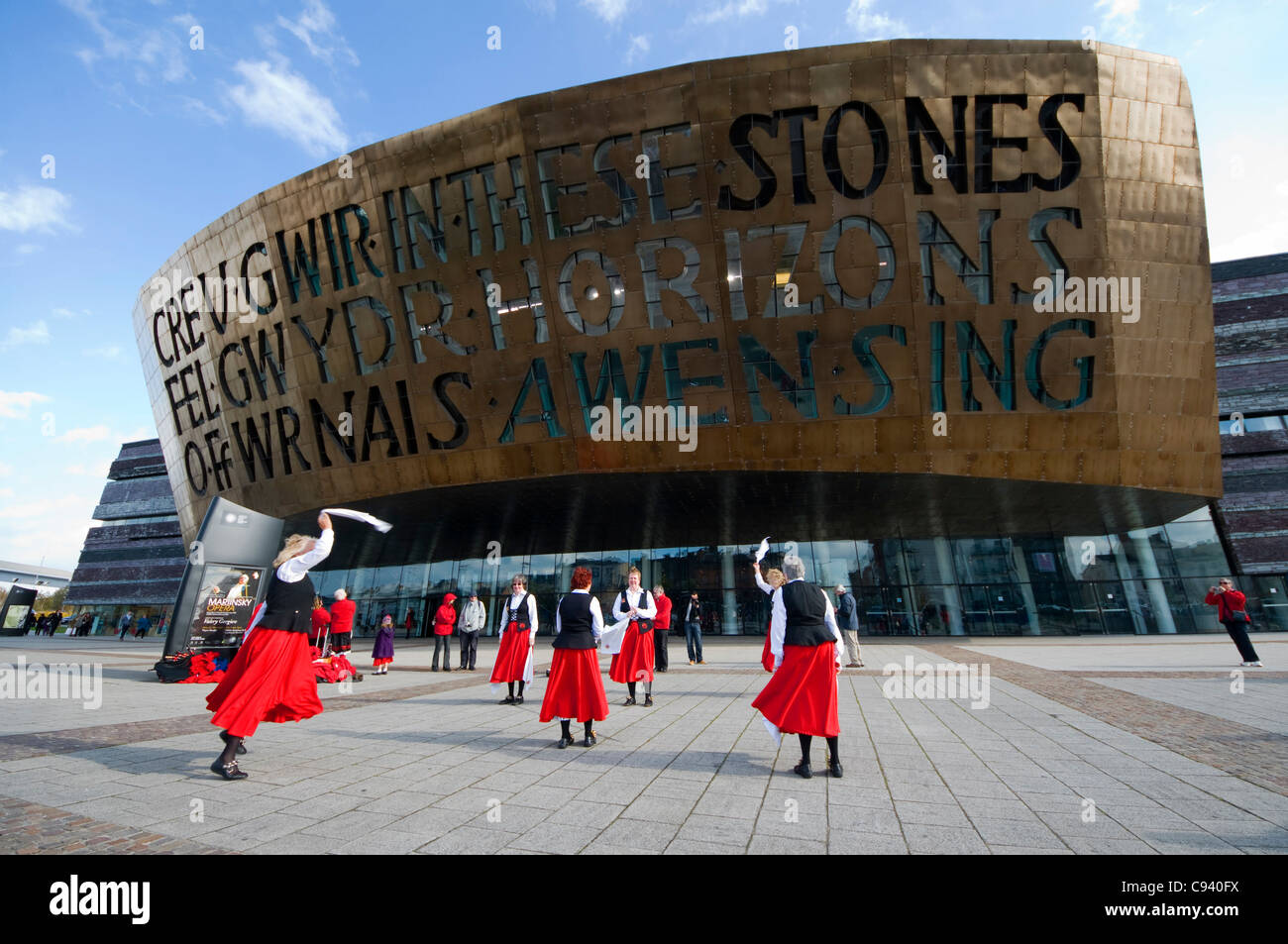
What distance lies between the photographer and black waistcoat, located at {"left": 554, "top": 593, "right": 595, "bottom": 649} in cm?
734

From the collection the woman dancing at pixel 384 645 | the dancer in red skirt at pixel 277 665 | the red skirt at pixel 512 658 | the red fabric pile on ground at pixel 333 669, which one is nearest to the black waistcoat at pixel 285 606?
the dancer in red skirt at pixel 277 665

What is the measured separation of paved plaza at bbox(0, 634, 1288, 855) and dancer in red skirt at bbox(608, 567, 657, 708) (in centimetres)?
59

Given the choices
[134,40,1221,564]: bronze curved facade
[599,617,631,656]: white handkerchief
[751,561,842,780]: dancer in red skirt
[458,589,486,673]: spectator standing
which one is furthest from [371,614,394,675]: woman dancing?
[751,561,842,780]: dancer in red skirt

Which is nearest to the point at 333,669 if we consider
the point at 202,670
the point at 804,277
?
the point at 202,670

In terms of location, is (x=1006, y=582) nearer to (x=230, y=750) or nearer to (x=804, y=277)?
(x=804, y=277)

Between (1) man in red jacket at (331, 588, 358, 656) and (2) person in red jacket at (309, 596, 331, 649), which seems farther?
(1) man in red jacket at (331, 588, 358, 656)

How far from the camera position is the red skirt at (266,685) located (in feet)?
18.1

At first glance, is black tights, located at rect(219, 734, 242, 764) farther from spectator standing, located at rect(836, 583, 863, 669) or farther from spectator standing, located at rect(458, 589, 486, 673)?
spectator standing, located at rect(836, 583, 863, 669)

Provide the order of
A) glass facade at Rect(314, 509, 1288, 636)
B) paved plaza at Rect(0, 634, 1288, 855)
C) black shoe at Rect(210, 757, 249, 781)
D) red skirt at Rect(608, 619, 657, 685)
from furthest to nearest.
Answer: glass facade at Rect(314, 509, 1288, 636), red skirt at Rect(608, 619, 657, 685), black shoe at Rect(210, 757, 249, 781), paved plaza at Rect(0, 634, 1288, 855)

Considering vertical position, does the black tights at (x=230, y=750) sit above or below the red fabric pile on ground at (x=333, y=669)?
above

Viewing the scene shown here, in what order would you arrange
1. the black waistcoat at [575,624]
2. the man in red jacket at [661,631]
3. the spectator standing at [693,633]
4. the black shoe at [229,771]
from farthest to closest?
the spectator standing at [693,633] < the man in red jacket at [661,631] < the black waistcoat at [575,624] < the black shoe at [229,771]

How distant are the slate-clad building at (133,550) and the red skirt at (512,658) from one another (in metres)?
58.7

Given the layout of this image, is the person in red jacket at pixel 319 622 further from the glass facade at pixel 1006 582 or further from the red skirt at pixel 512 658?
the glass facade at pixel 1006 582
